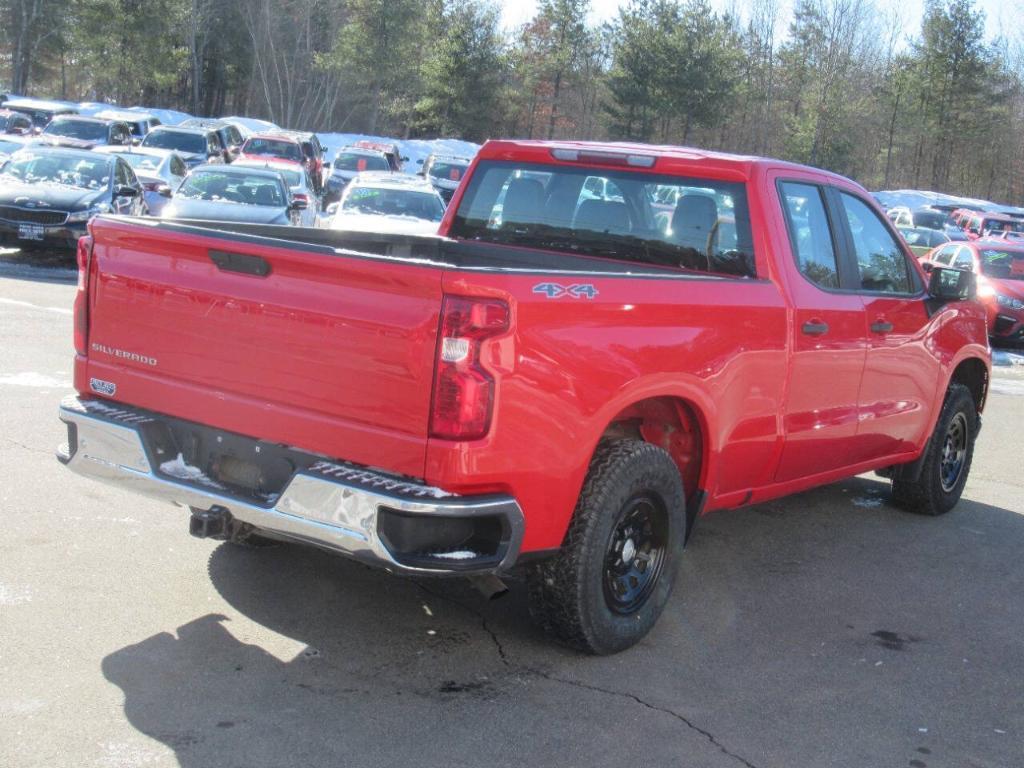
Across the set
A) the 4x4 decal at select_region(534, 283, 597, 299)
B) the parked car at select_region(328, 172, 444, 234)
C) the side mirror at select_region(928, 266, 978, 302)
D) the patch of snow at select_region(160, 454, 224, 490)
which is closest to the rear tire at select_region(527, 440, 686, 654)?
the 4x4 decal at select_region(534, 283, 597, 299)

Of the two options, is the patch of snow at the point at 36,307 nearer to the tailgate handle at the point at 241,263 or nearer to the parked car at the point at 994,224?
the tailgate handle at the point at 241,263

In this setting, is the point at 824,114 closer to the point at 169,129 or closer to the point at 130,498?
the point at 169,129

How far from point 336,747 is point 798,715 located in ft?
5.63

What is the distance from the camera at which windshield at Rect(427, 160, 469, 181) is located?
34188 mm

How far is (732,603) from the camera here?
225 inches

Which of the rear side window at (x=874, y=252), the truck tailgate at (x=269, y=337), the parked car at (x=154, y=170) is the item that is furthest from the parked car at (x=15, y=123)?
the truck tailgate at (x=269, y=337)

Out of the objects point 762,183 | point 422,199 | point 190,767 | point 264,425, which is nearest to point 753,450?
point 762,183

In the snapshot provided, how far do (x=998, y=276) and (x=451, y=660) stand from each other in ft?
59.4

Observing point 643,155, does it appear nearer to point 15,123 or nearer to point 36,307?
point 36,307

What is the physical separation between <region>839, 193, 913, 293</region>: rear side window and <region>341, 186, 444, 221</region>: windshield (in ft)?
42.9

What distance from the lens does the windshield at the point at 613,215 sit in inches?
224

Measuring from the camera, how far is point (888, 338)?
6.47 metres

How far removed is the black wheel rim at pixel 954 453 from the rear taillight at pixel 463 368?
15.3ft

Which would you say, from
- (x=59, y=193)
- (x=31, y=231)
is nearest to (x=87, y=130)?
(x=59, y=193)
